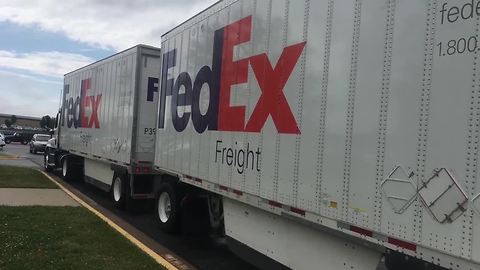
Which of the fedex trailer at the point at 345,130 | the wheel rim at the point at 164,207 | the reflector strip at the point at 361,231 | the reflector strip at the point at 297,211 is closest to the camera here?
the fedex trailer at the point at 345,130

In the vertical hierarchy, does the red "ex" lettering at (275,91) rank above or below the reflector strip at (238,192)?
above

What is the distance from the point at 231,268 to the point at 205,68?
3.07 m

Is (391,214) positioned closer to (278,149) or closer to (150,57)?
(278,149)

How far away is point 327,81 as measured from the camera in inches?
189

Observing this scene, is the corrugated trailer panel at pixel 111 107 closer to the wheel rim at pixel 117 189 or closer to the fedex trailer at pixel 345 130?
the wheel rim at pixel 117 189

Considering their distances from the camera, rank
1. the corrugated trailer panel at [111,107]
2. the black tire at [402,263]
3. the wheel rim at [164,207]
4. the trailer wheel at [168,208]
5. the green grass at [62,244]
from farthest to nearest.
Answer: the corrugated trailer panel at [111,107] < the wheel rim at [164,207] < the trailer wheel at [168,208] < the green grass at [62,244] < the black tire at [402,263]

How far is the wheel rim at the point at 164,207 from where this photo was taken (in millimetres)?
9714

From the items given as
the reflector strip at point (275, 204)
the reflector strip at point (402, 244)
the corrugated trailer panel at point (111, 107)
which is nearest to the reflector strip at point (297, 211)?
the reflector strip at point (275, 204)

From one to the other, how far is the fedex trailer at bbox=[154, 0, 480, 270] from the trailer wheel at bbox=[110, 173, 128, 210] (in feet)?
15.9

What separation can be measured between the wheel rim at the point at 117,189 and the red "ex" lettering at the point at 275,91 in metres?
6.87

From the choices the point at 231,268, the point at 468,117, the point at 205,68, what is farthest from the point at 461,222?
the point at 205,68

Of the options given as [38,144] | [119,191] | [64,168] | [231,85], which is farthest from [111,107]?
[38,144]

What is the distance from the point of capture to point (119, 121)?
508 inches

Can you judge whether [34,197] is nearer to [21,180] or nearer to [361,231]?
[21,180]
